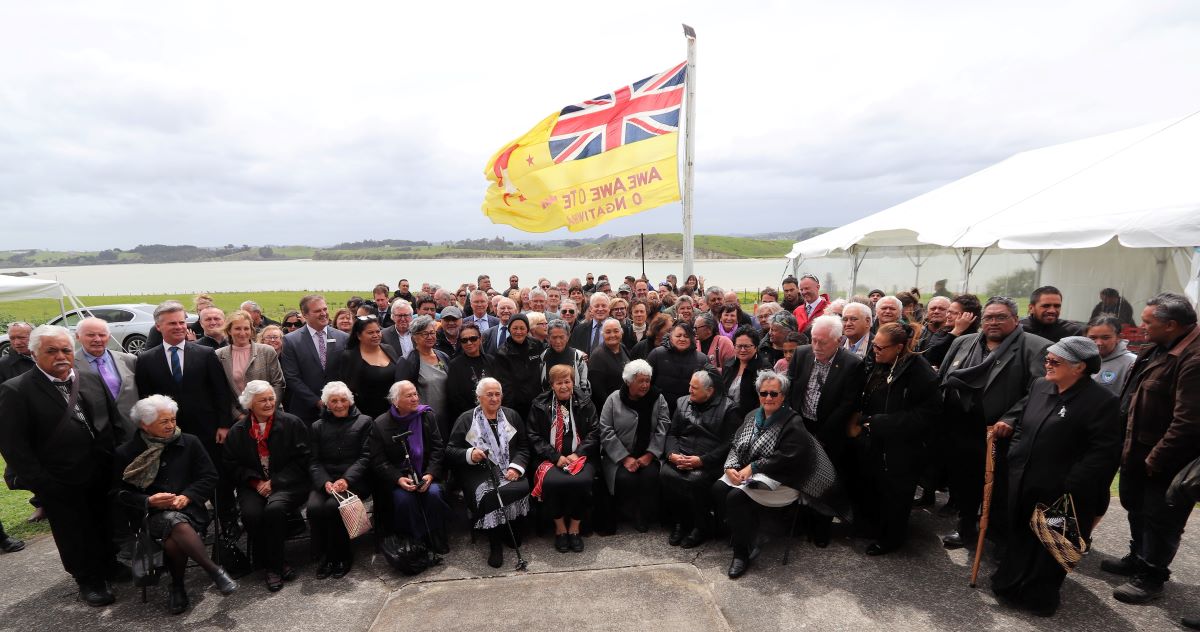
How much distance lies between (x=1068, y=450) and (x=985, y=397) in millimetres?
850

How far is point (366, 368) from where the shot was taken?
543 cm

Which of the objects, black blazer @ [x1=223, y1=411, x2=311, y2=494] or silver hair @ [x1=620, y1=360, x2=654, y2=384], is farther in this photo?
silver hair @ [x1=620, y1=360, x2=654, y2=384]

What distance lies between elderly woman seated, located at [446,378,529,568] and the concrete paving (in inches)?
13.9

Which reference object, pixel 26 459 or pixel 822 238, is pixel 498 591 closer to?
pixel 26 459

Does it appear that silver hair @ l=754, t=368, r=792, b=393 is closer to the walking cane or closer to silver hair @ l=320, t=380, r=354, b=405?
the walking cane

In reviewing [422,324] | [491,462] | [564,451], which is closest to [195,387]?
[422,324]

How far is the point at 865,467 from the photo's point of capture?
15.0 feet

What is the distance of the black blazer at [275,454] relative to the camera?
4.55 metres

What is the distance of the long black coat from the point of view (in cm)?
339

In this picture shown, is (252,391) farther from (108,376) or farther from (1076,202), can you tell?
(1076,202)

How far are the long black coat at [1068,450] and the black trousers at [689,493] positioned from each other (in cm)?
208

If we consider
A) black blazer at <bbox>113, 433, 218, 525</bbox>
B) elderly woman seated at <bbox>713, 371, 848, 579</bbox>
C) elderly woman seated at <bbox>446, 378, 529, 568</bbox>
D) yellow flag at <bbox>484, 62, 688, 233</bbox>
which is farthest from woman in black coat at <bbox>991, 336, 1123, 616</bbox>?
yellow flag at <bbox>484, 62, 688, 233</bbox>

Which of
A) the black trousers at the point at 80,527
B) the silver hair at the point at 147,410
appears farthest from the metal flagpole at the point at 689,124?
the black trousers at the point at 80,527

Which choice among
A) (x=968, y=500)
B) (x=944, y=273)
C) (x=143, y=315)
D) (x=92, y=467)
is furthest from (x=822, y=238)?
(x=143, y=315)
